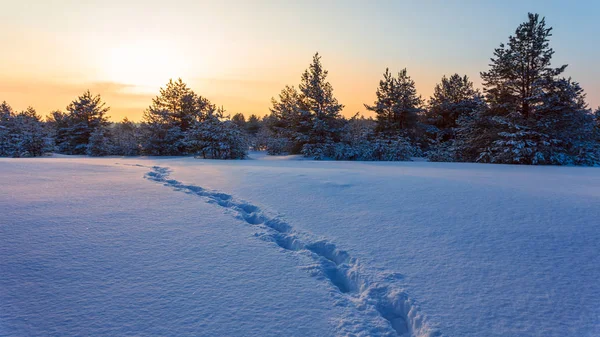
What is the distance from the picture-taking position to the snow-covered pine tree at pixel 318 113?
22.1m

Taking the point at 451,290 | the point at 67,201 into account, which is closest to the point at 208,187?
the point at 67,201

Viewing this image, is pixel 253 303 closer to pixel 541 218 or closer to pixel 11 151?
pixel 541 218

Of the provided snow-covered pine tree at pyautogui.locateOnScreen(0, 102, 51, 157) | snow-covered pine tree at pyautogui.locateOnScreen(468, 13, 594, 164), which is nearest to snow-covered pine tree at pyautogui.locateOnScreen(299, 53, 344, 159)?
snow-covered pine tree at pyautogui.locateOnScreen(468, 13, 594, 164)

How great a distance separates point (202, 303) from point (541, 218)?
3.84 meters

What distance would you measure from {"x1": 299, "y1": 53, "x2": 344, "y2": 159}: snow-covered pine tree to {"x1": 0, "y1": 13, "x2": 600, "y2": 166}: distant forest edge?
2.8 inches

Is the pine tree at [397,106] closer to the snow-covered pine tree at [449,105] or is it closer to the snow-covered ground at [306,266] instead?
the snow-covered pine tree at [449,105]

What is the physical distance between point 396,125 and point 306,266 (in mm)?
23000

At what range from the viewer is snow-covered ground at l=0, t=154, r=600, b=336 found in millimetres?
2010

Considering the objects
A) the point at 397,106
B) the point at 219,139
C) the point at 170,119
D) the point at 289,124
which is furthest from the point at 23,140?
the point at 397,106

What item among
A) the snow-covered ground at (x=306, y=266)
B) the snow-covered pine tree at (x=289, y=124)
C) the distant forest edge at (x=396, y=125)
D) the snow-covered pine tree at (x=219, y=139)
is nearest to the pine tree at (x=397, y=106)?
the distant forest edge at (x=396, y=125)

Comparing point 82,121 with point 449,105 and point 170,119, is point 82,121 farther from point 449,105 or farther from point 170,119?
point 449,105

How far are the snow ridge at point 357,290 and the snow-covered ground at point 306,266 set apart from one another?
1cm

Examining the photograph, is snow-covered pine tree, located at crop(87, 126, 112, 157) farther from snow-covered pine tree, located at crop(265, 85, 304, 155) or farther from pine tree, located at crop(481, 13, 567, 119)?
pine tree, located at crop(481, 13, 567, 119)

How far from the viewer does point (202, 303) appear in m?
2.18
